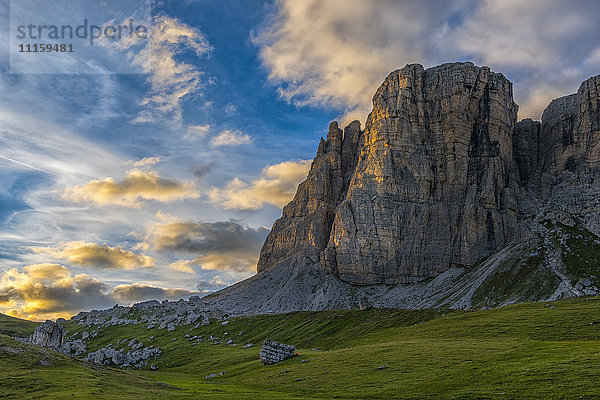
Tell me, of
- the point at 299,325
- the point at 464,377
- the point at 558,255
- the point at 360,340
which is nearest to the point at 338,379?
the point at 464,377

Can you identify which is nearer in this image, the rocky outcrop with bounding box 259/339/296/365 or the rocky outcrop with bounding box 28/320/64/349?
the rocky outcrop with bounding box 259/339/296/365

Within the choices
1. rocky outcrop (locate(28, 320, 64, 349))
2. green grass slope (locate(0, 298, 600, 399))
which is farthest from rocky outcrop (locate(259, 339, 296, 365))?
rocky outcrop (locate(28, 320, 64, 349))

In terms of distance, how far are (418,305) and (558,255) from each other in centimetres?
6159

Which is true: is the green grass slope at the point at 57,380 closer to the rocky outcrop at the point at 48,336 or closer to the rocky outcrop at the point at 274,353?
the rocky outcrop at the point at 274,353

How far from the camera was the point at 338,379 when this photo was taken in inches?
2317

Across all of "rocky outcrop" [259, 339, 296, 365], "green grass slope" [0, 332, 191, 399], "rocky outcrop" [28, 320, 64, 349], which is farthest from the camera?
"rocky outcrop" [28, 320, 64, 349]

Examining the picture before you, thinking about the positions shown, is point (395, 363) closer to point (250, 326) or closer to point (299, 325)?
point (299, 325)

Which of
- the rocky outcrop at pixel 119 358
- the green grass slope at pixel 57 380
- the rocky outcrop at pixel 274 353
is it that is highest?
the green grass slope at pixel 57 380

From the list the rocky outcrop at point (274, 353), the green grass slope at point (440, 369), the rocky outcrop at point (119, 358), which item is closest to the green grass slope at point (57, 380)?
the green grass slope at point (440, 369)

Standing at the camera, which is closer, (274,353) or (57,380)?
(57,380)

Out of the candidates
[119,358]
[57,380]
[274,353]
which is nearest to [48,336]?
[119,358]

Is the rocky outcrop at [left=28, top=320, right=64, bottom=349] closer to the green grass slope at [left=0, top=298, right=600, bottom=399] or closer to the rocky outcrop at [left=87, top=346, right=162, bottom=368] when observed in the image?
the rocky outcrop at [left=87, top=346, right=162, bottom=368]

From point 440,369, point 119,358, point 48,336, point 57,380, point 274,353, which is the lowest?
point 119,358

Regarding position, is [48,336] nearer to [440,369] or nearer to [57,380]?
[57,380]
